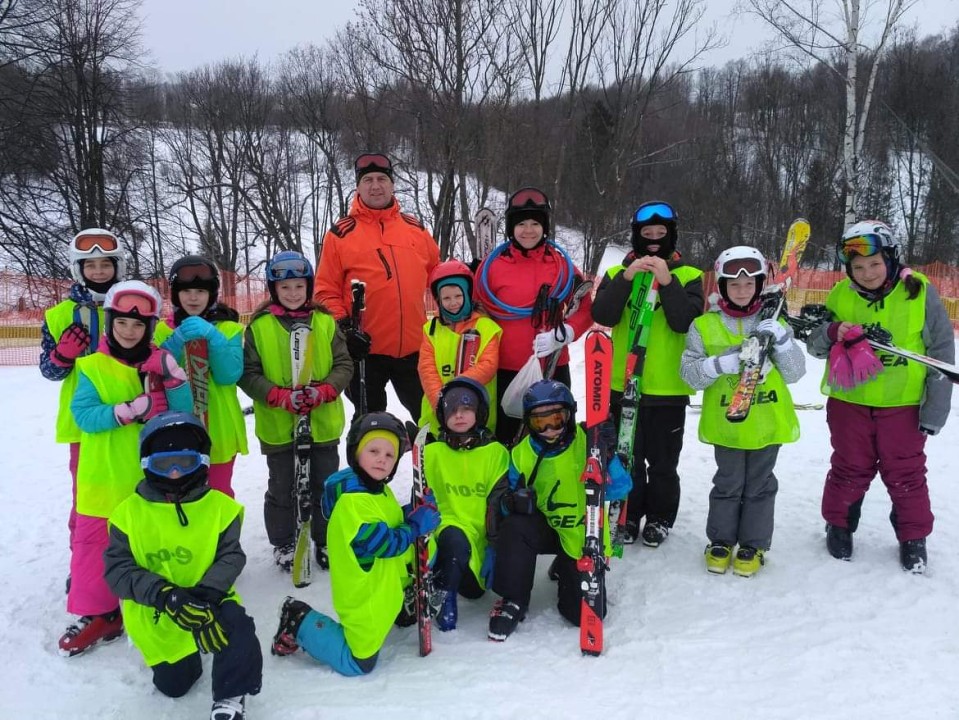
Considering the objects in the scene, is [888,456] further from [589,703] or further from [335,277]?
[335,277]

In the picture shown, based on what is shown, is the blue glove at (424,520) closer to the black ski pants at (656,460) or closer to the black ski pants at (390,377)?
the black ski pants at (390,377)

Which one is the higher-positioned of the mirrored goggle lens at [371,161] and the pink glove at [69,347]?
the mirrored goggle lens at [371,161]

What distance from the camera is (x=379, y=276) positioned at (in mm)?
4328

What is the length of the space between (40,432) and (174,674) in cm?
662

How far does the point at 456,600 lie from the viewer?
3.43 m

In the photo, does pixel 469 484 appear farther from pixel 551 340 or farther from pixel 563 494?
pixel 551 340

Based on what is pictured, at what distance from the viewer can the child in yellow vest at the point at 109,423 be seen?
3053mm

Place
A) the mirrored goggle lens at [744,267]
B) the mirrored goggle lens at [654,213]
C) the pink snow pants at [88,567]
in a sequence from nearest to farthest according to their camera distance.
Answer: the pink snow pants at [88,567]
the mirrored goggle lens at [744,267]
the mirrored goggle lens at [654,213]

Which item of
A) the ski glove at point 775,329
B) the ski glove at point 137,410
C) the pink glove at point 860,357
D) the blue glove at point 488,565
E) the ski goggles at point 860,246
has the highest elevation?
the ski goggles at point 860,246

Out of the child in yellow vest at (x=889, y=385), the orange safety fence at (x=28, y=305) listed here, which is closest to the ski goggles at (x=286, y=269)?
the child in yellow vest at (x=889, y=385)

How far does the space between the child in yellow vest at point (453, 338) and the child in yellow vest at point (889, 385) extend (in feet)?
7.04

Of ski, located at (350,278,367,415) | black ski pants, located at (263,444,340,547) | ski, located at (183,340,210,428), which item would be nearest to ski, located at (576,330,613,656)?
ski, located at (350,278,367,415)

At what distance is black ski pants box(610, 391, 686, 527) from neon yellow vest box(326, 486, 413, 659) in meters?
1.92

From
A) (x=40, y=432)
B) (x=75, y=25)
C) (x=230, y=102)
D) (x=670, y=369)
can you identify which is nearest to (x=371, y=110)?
(x=75, y=25)
